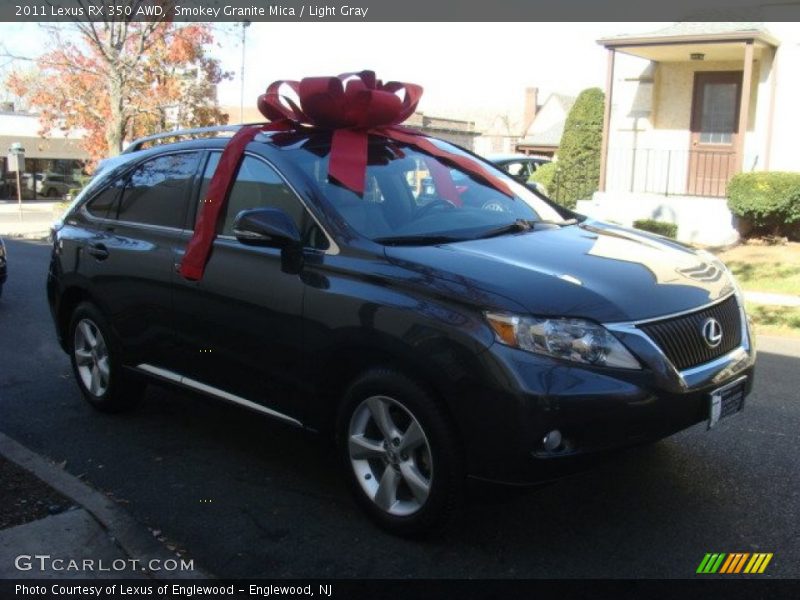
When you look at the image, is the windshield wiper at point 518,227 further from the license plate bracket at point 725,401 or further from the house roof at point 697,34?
the house roof at point 697,34

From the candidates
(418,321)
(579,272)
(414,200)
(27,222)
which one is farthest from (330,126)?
(27,222)

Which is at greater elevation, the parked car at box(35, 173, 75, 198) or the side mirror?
the side mirror

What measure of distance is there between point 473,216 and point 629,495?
1.65m

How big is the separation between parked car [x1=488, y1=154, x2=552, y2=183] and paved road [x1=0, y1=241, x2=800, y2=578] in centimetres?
1174

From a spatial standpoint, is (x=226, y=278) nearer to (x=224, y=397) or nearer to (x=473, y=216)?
(x=224, y=397)

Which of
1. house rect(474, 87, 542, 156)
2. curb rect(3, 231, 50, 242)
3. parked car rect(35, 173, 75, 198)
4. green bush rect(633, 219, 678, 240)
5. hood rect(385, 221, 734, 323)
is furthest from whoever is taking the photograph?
house rect(474, 87, 542, 156)

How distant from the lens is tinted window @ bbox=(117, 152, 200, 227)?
4891 mm

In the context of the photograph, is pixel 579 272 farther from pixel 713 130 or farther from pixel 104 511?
pixel 713 130

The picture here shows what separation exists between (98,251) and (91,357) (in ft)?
2.59

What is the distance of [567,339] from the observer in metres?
3.26

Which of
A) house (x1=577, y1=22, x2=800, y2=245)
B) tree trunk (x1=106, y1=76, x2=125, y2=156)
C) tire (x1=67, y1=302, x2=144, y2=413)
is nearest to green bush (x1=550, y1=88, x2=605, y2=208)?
house (x1=577, y1=22, x2=800, y2=245)

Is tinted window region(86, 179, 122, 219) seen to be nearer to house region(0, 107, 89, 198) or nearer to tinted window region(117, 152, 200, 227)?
tinted window region(117, 152, 200, 227)

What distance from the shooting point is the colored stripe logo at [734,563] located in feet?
11.1

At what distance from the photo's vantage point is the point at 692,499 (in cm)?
407
